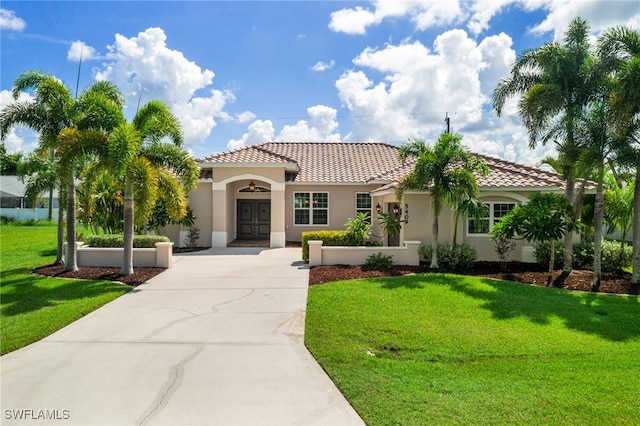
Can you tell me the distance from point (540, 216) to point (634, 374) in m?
6.12

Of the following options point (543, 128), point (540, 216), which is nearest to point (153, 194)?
point (540, 216)

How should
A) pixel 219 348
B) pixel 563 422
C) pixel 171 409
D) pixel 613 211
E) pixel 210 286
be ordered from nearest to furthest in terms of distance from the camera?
pixel 563 422
pixel 171 409
pixel 219 348
pixel 210 286
pixel 613 211

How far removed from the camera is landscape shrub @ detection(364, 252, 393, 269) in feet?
41.9

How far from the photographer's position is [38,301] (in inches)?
357

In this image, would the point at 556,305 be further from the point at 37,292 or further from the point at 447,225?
the point at 37,292

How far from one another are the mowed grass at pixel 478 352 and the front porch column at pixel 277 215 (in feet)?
27.9

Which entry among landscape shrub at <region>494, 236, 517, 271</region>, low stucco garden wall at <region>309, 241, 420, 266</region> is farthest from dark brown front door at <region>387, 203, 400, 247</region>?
landscape shrub at <region>494, 236, 517, 271</region>

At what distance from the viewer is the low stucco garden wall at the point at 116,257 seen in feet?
42.9

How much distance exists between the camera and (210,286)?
10.7 m

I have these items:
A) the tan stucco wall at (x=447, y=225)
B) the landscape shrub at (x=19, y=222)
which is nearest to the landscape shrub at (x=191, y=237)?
the tan stucco wall at (x=447, y=225)

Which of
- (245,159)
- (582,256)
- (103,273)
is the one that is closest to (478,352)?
(582,256)

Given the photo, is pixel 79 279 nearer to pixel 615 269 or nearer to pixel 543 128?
pixel 543 128

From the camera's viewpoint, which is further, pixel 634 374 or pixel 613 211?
pixel 613 211

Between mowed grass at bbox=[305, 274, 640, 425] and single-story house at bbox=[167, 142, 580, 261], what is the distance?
4.51 metres
